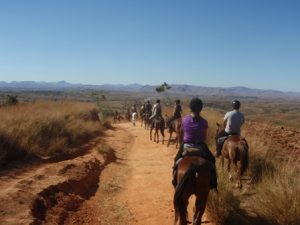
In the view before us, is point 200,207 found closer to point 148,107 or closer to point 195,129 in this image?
point 195,129

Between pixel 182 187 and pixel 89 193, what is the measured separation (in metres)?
4.75

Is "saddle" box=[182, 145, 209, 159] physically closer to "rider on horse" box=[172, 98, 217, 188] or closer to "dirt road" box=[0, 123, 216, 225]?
"rider on horse" box=[172, 98, 217, 188]

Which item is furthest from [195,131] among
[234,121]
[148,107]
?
[148,107]

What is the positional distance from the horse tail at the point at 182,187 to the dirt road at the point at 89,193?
1.43m

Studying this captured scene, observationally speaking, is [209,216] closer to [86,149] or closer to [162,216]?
[162,216]

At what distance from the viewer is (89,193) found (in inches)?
440

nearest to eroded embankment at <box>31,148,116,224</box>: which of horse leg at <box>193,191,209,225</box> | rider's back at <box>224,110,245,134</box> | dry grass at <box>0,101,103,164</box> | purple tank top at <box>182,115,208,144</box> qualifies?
dry grass at <box>0,101,103,164</box>

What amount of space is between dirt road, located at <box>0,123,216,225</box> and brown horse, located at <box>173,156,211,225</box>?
138 centimetres

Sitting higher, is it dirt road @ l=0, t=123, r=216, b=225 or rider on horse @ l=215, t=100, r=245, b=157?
rider on horse @ l=215, t=100, r=245, b=157

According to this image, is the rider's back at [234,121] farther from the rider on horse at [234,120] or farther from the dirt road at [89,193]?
the dirt road at [89,193]

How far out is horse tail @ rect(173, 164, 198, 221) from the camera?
7.11 meters

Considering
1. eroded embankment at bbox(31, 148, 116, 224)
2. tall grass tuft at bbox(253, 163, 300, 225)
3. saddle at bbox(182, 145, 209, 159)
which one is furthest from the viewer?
eroded embankment at bbox(31, 148, 116, 224)

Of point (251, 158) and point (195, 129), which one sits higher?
point (195, 129)

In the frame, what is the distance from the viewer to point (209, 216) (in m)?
8.62
